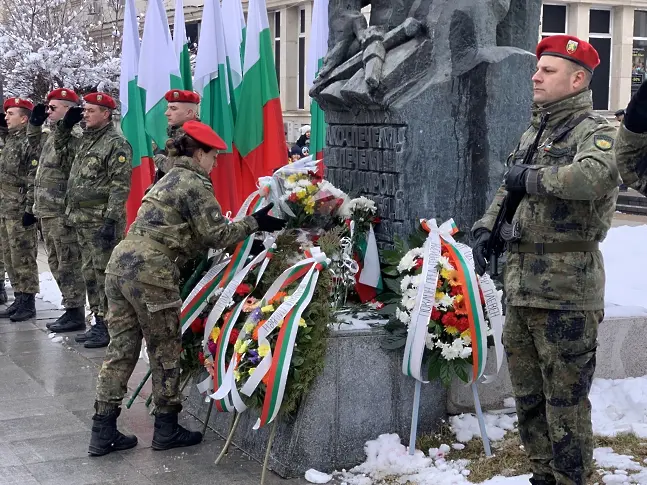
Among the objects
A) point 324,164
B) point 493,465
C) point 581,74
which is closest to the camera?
point 581,74

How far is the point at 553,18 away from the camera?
2745cm

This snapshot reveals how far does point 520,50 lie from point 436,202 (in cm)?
109

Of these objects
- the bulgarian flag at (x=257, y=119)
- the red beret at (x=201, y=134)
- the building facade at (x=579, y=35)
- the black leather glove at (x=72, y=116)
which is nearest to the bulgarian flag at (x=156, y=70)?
the bulgarian flag at (x=257, y=119)

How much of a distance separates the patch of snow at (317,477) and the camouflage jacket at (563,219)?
145 centimetres

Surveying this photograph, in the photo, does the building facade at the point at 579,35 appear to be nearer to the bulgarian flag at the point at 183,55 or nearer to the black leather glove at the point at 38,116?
the bulgarian flag at the point at 183,55

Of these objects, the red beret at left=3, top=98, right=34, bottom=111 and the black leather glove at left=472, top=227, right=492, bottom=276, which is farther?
the red beret at left=3, top=98, right=34, bottom=111

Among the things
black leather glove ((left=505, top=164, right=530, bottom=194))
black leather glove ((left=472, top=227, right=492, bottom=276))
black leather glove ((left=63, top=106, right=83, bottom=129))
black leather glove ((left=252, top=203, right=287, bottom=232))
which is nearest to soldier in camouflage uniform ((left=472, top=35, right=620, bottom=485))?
black leather glove ((left=505, top=164, right=530, bottom=194))

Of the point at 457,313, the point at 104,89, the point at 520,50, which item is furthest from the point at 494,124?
the point at 104,89

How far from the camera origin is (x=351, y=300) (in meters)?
6.23

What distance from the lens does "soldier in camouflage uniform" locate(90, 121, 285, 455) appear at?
5.38 m

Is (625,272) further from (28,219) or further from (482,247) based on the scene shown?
(28,219)

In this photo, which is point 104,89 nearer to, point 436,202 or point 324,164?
point 324,164

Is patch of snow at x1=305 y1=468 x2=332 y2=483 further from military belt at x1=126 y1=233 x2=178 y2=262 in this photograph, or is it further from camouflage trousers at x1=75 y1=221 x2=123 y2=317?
camouflage trousers at x1=75 y1=221 x2=123 y2=317

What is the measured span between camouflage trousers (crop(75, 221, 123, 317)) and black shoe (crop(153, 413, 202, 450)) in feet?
8.21
